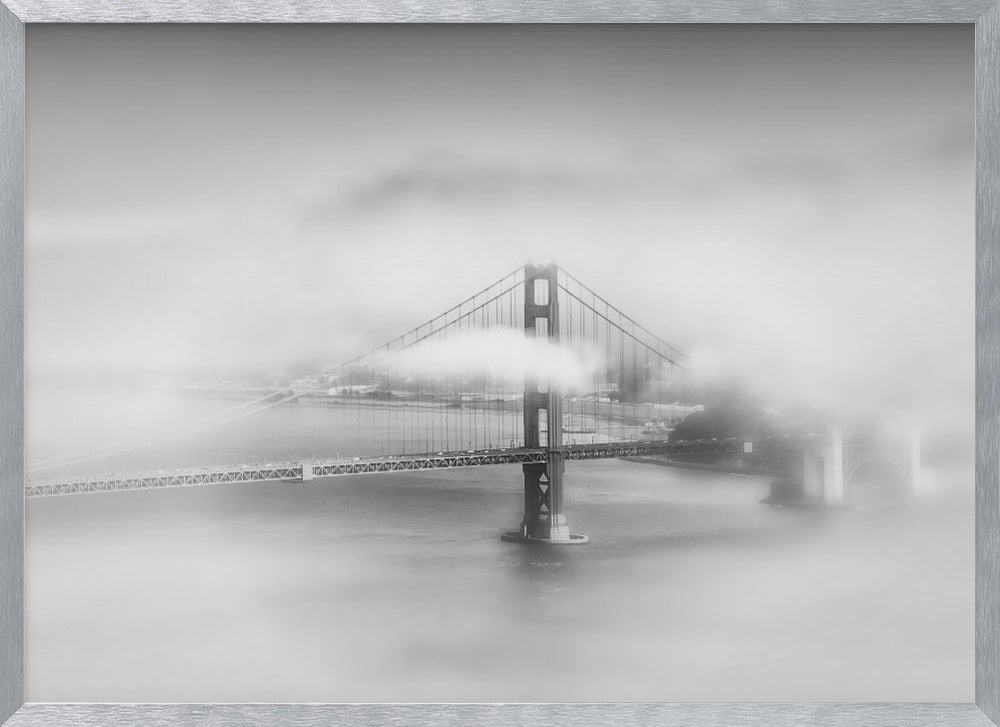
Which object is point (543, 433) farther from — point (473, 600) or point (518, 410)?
point (473, 600)

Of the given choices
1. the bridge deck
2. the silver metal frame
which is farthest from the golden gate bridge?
the silver metal frame

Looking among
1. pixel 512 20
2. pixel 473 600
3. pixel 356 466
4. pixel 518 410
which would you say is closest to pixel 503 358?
pixel 518 410

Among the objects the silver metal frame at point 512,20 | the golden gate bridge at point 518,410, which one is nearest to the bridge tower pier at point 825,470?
the golden gate bridge at point 518,410

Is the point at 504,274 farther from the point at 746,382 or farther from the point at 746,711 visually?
the point at 746,711

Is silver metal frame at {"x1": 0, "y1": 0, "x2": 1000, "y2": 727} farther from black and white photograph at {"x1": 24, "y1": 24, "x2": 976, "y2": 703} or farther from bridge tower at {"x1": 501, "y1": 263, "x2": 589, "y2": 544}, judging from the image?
bridge tower at {"x1": 501, "y1": 263, "x2": 589, "y2": 544}

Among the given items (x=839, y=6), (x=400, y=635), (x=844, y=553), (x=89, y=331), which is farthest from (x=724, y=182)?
(x=89, y=331)

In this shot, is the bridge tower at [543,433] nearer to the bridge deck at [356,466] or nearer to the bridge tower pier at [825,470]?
the bridge deck at [356,466]
